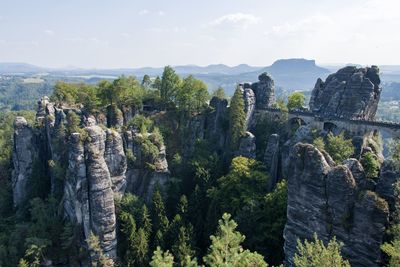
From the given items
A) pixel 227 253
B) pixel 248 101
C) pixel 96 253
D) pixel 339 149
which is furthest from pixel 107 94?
pixel 227 253

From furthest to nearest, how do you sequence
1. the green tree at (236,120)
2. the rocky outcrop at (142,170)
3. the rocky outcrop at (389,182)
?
the green tree at (236,120) → the rocky outcrop at (142,170) → the rocky outcrop at (389,182)

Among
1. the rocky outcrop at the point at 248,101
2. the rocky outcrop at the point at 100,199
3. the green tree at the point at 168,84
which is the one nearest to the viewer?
the rocky outcrop at the point at 100,199

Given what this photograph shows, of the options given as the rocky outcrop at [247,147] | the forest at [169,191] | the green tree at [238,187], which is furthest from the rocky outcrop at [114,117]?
the green tree at [238,187]

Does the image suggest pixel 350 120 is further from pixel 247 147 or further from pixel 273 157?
pixel 247 147

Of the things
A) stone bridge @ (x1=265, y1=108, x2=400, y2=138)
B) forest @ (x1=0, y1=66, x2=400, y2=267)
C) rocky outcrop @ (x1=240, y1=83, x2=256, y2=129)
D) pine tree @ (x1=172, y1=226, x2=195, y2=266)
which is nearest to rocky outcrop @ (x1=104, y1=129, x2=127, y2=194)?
forest @ (x1=0, y1=66, x2=400, y2=267)

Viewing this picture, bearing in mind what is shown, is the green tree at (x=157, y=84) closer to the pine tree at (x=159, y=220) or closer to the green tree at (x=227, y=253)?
Result: the pine tree at (x=159, y=220)

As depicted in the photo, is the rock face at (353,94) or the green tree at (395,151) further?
the rock face at (353,94)

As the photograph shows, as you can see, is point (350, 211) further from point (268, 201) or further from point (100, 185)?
point (100, 185)
